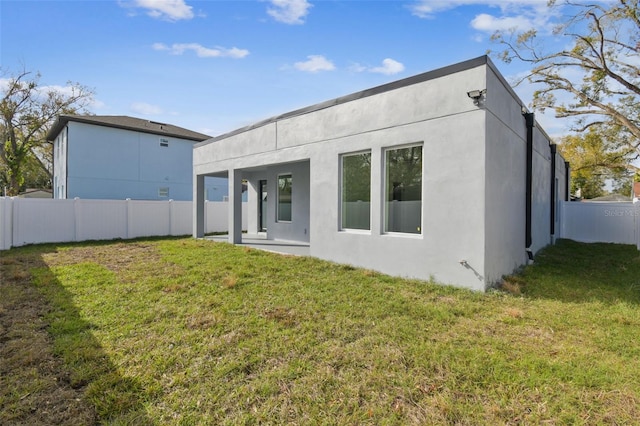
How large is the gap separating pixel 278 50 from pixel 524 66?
16.6 metres

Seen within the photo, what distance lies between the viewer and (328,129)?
7.61 meters

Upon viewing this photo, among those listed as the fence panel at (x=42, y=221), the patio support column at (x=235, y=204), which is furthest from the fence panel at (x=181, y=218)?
the patio support column at (x=235, y=204)

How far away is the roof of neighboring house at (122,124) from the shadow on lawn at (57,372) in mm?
15964

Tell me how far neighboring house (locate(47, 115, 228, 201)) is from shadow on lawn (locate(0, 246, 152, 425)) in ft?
49.9

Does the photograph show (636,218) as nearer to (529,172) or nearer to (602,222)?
(602,222)

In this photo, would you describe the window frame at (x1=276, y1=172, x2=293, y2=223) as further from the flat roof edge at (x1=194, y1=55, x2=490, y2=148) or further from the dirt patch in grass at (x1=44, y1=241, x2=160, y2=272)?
the dirt patch in grass at (x1=44, y1=241, x2=160, y2=272)

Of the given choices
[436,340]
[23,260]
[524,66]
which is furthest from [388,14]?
[524,66]

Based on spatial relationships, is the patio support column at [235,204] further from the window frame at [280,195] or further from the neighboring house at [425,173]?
the neighboring house at [425,173]

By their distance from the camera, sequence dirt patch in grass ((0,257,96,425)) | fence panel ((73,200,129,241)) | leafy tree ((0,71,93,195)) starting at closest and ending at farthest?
1. dirt patch in grass ((0,257,96,425))
2. fence panel ((73,200,129,241))
3. leafy tree ((0,71,93,195))

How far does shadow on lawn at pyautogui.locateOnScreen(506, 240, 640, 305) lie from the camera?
214 inches

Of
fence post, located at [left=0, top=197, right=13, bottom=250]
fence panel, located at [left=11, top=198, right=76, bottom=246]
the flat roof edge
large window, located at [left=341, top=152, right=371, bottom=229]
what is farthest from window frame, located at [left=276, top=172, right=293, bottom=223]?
fence post, located at [left=0, top=197, right=13, bottom=250]

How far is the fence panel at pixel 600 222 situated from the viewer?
41.8ft

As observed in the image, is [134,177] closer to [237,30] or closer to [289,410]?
[237,30]

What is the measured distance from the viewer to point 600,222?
44.1 feet
